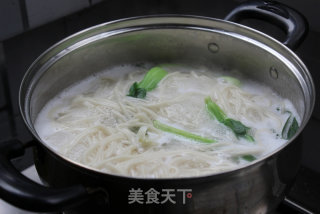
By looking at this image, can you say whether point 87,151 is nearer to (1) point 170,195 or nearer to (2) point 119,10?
(1) point 170,195

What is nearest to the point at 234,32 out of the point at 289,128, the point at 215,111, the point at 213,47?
the point at 213,47

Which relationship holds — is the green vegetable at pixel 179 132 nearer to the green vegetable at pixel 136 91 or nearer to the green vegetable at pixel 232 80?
the green vegetable at pixel 136 91

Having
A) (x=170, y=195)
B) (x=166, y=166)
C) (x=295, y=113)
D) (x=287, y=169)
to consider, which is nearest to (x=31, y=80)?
(x=166, y=166)

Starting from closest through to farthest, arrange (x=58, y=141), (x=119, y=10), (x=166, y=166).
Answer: (x=166, y=166), (x=58, y=141), (x=119, y=10)

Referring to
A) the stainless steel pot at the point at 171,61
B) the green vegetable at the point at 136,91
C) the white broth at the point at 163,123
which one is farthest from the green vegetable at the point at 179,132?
the stainless steel pot at the point at 171,61

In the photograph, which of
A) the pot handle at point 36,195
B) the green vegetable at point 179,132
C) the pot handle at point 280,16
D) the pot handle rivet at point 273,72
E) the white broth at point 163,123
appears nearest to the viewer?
the pot handle at point 36,195

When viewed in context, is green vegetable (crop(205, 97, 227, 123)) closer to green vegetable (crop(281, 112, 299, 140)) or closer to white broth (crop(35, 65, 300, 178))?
white broth (crop(35, 65, 300, 178))

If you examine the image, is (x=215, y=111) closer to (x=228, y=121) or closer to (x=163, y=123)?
(x=228, y=121)

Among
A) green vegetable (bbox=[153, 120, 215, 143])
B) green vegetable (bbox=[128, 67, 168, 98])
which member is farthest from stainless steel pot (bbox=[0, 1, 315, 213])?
green vegetable (bbox=[153, 120, 215, 143])

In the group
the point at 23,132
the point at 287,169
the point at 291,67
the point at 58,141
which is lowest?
the point at 23,132
